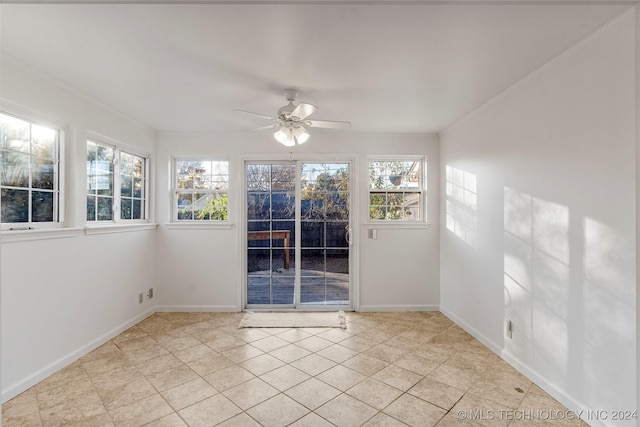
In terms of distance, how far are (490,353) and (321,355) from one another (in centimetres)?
162

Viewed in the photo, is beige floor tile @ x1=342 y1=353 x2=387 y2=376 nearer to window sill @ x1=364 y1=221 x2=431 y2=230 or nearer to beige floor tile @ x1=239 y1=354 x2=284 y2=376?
beige floor tile @ x1=239 y1=354 x2=284 y2=376

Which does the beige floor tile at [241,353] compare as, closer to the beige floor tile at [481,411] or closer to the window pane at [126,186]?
the beige floor tile at [481,411]

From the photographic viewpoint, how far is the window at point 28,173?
7.86 ft

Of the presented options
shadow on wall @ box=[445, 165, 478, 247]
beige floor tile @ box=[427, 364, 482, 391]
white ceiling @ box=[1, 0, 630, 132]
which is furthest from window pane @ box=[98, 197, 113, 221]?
shadow on wall @ box=[445, 165, 478, 247]

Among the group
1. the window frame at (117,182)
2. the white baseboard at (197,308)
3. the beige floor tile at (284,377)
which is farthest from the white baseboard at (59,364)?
the beige floor tile at (284,377)

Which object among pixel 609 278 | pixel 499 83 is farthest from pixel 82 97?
pixel 609 278

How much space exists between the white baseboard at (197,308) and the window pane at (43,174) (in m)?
2.12

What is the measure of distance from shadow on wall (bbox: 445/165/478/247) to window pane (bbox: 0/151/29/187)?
4090mm

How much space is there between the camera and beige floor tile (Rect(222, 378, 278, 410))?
7.55 feet

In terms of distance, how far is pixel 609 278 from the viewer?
1944 mm

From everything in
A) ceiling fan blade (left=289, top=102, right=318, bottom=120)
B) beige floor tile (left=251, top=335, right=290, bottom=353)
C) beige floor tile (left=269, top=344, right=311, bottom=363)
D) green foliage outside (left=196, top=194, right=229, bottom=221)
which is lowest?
beige floor tile (left=269, top=344, right=311, bottom=363)

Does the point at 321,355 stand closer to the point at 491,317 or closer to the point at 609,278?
the point at 491,317

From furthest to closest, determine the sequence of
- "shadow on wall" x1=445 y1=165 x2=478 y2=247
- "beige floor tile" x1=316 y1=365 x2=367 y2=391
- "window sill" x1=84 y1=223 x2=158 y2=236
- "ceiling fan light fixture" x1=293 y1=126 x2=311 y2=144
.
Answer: "shadow on wall" x1=445 y1=165 x2=478 y2=247
"window sill" x1=84 y1=223 x2=158 y2=236
"ceiling fan light fixture" x1=293 y1=126 x2=311 y2=144
"beige floor tile" x1=316 y1=365 x2=367 y2=391

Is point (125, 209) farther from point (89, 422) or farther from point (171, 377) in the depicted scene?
point (89, 422)
